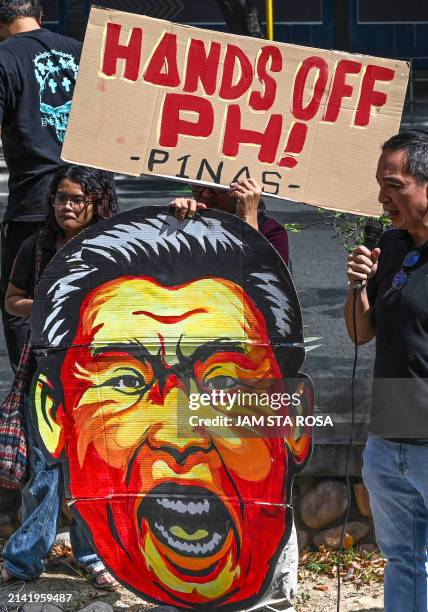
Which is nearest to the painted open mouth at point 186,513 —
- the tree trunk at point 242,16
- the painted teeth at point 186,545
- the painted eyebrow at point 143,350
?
the painted teeth at point 186,545

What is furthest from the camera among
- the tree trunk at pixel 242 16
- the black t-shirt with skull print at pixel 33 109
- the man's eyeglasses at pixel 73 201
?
the tree trunk at pixel 242 16

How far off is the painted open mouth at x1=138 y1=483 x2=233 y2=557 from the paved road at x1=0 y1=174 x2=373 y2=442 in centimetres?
89

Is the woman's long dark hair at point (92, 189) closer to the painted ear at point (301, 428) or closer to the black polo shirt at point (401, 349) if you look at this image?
the painted ear at point (301, 428)

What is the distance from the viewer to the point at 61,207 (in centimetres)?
407

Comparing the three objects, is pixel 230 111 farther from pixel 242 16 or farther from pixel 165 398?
pixel 242 16

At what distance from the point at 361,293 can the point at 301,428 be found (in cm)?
67

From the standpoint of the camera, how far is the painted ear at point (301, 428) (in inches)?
156

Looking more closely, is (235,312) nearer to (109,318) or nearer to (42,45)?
(109,318)

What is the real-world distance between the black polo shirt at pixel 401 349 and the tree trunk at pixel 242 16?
10648 mm

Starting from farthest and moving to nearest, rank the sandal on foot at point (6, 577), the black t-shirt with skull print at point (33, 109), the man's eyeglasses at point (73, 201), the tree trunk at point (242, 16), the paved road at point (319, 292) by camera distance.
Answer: the tree trunk at point (242, 16) < the paved road at point (319, 292) < the black t-shirt with skull print at point (33, 109) < the sandal on foot at point (6, 577) < the man's eyeglasses at point (73, 201)

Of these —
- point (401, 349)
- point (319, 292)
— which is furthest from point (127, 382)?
point (319, 292)

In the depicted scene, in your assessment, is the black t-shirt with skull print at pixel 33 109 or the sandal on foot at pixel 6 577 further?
the black t-shirt with skull print at pixel 33 109

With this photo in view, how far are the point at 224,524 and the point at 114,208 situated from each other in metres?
1.23

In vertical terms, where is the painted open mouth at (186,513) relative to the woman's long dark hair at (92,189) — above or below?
below
